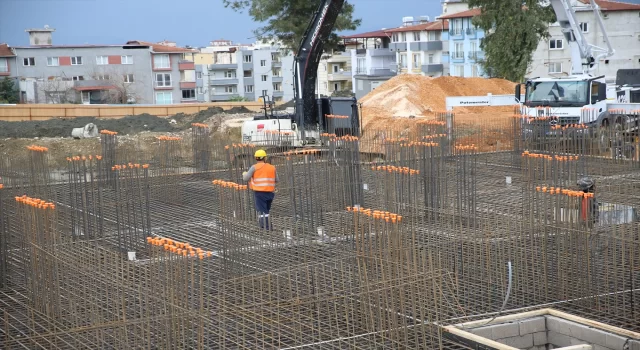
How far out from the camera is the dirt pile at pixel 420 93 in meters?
25.4

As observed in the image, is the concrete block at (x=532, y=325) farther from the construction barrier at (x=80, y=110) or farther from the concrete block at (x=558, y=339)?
the construction barrier at (x=80, y=110)

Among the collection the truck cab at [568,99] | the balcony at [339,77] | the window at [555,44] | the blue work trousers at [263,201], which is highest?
the window at [555,44]

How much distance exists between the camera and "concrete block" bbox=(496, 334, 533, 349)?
305 inches

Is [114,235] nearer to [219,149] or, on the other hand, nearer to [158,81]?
[219,149]

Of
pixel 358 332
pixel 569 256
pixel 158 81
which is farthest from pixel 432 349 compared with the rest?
pixel 158 81

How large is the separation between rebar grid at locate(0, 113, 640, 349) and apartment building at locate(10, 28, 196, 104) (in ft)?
133

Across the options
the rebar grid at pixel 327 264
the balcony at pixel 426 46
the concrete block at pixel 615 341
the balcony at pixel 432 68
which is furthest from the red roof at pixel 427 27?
the concrete block at pixel 615 341

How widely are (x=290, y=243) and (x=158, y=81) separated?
156ft

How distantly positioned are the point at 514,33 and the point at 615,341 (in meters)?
23.1

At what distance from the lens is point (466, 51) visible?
170 ft

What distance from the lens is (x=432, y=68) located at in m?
55.1

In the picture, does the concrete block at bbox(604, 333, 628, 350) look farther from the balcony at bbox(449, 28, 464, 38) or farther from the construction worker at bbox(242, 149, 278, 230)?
the balcony at bbox(449, 28, 464, 38)

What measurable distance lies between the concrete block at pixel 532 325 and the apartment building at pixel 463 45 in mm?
43836

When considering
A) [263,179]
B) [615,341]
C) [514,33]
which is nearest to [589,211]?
[615,341]
